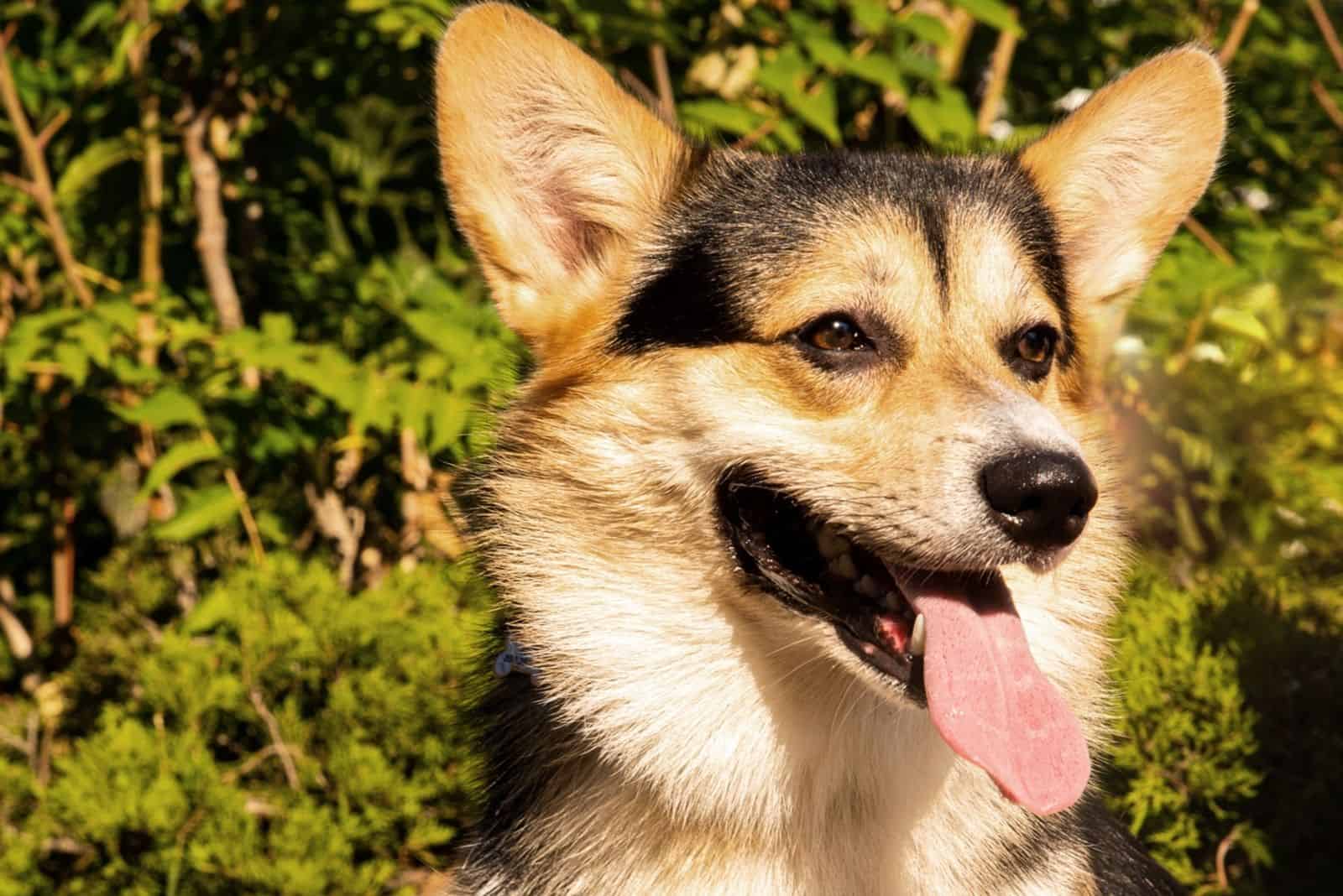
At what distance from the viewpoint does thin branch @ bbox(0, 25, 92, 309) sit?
495 cm

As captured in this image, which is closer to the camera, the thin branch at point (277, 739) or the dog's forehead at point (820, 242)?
the dog's forehead at point (820, 242)

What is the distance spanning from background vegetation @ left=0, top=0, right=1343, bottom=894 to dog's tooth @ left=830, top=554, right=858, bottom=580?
3.14ft

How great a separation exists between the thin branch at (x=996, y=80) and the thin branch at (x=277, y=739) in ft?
11.7

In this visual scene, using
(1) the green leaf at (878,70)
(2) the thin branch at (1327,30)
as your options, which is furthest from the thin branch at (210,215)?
(2) the thin branch at (1327,30)

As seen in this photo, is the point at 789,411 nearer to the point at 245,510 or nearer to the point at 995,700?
the point at 995,700

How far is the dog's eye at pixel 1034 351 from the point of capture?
10.4 feet

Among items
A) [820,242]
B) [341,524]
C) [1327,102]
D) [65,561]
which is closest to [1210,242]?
[1327,102]

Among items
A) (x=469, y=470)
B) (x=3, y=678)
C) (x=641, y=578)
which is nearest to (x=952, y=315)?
(x=641, y=578)

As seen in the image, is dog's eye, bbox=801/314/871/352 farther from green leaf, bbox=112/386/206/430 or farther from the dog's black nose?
green leaf, bbox=112/386/206/430

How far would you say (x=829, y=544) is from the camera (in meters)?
2.90

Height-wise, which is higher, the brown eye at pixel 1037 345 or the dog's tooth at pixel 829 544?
the brown eye at pixel 1037 345

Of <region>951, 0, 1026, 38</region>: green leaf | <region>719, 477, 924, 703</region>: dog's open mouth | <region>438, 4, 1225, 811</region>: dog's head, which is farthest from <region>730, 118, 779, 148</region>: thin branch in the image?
<region>719, 477, 924, 703</region>: dog's open mouth

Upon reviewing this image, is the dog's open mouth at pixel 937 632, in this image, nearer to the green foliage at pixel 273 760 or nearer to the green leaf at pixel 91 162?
the green foliage at pixel 273 760

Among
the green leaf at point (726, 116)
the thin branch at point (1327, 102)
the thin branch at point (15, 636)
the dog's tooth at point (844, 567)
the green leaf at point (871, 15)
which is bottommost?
the thin branch at point (15, 636)
